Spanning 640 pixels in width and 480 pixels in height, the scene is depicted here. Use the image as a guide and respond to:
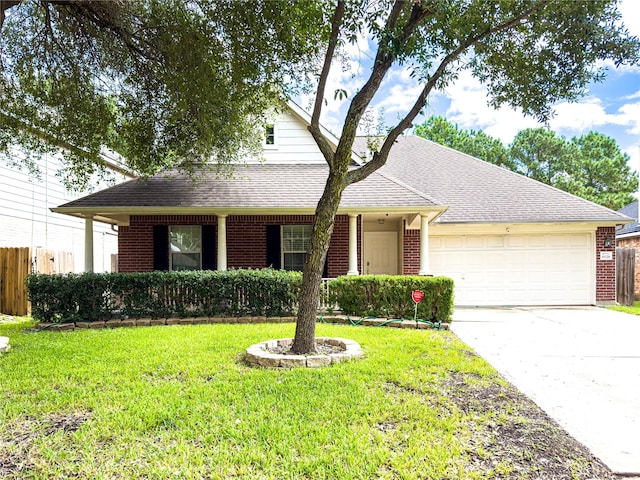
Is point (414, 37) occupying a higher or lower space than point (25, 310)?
higher

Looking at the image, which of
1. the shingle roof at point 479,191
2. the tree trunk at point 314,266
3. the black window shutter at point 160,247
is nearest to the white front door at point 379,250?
the shingle roof at point 479,191

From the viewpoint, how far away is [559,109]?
6148 millimetres

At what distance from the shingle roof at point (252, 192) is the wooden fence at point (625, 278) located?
7.47m

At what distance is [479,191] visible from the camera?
13.3 meters

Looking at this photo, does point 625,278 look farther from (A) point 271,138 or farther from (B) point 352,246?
(A) point 271,138

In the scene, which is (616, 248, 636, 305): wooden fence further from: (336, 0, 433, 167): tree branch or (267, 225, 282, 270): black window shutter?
(336, 0, 433, 167): tree branch

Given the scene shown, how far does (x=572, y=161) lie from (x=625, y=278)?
781 inches

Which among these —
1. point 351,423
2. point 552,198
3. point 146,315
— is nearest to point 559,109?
point 351,423

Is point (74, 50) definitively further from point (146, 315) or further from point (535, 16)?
point (535, 16)

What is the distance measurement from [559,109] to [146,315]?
8.61 m

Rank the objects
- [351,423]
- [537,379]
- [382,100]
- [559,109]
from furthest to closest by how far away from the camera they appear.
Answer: [382,100], [559,109], [537,379], [351,423]

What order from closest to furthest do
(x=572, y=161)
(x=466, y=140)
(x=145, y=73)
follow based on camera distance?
(x=145, y=73), (x=572, y=161), (x=466, y=140)

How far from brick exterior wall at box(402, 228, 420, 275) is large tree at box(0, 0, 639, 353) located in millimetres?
6022

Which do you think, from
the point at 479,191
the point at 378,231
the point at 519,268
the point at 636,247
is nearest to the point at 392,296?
the point at 378,231
